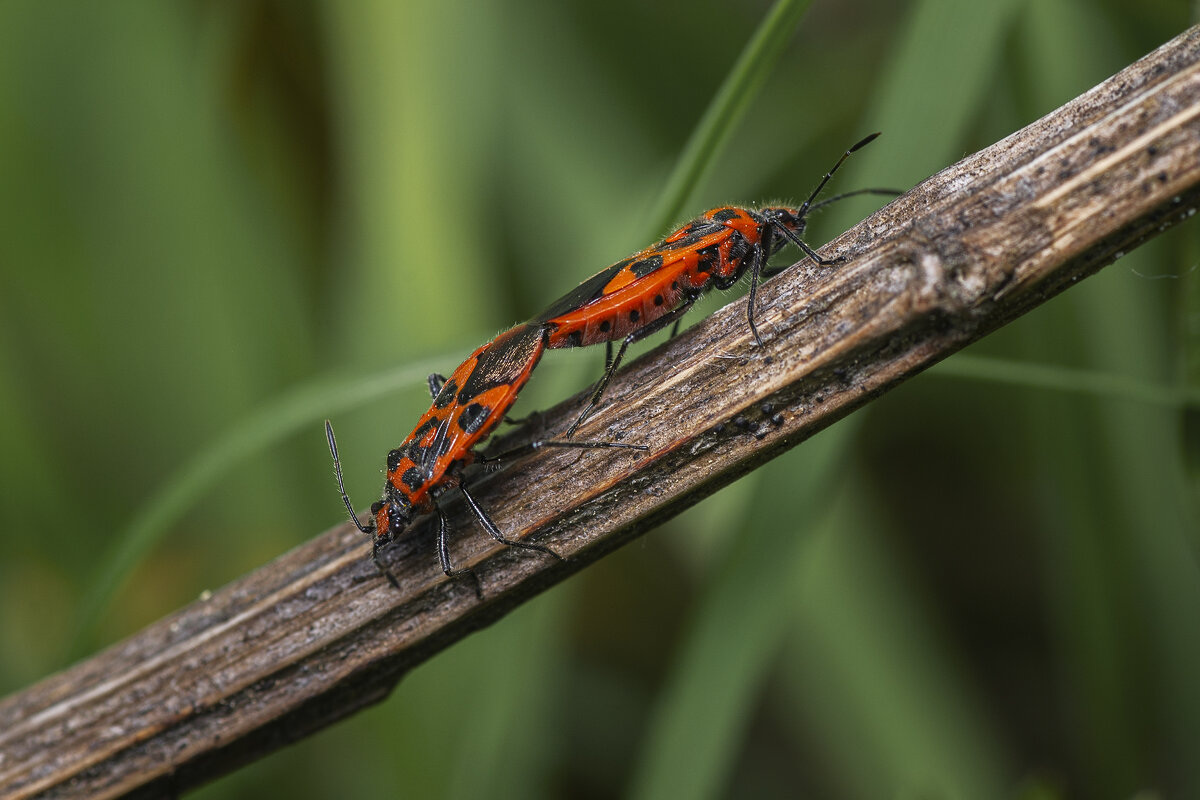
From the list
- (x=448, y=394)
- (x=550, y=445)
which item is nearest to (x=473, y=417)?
(x=448, y=394)

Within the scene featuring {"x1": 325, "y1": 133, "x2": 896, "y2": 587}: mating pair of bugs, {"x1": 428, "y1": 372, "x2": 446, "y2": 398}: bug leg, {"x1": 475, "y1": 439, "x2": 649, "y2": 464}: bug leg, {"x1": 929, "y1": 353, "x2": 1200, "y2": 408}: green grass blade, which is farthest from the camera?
{"x1": 428, "y1": 372, "x2": 446, "y2": 398}: bug leg

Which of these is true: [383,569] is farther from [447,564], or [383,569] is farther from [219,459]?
[219,459]

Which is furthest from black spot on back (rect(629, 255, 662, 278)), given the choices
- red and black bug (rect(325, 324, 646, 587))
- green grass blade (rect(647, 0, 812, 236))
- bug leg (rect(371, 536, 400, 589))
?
bug leg (rect(371, 536, 400, 589))

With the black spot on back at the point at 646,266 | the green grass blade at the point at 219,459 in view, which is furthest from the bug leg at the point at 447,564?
the black spot on back at the point at 646,266

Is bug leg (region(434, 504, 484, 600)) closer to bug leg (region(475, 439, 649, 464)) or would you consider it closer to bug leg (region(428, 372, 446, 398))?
bug leg (region(475, 439, 649, 464))

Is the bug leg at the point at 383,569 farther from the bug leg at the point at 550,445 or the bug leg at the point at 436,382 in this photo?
the bug leg at the point at 436,382

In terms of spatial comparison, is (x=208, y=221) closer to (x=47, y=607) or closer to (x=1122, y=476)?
(x=47, y=607)

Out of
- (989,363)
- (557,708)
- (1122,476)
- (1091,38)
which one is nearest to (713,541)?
(557,708)
